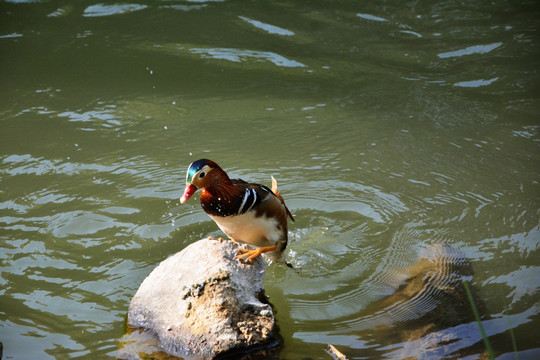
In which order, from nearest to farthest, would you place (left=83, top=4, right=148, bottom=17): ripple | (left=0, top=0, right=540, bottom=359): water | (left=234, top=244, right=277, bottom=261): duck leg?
(left=234, top=244, right=277, bottom=261): duck leg, (left=0, top=0, right=540, bottom=359): water, (left=83, top=4, right=148, bottom=17): ripple

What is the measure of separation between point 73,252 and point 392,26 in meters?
5.38

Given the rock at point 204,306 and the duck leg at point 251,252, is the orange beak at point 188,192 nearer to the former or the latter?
the rock at point 204,306

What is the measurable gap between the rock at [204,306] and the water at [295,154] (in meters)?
0.25

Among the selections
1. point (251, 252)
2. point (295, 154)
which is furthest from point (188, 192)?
point (295, 154)

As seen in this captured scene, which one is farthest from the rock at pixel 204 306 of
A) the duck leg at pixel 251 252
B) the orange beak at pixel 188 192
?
the orange beak at pixel 188 192

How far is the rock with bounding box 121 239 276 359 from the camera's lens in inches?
132

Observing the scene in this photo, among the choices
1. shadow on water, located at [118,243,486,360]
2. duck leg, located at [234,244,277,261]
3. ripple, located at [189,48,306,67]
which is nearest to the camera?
shadow on water, located at [118,243,486,360]

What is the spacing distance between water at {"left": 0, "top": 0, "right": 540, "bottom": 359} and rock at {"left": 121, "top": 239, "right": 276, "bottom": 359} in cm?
25

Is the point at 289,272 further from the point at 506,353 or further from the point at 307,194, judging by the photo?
the point at 506,353

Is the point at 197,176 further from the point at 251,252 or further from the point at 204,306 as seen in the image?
the point at 204,306

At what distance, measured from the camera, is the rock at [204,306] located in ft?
11.0

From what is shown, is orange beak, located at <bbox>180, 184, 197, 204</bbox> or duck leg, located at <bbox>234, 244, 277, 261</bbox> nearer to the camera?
orange beak, located at <bbox>180, 184, 197, 204</bbox>

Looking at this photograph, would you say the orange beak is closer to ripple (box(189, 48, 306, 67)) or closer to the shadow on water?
the shadow on water

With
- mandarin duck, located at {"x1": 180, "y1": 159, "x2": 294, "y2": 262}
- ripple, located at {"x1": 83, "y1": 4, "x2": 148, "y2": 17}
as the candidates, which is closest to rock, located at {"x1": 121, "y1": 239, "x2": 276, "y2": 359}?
mandarin duck, located at {"x1": 180, "y1": 159, "x2": 294, "y2": 262}
